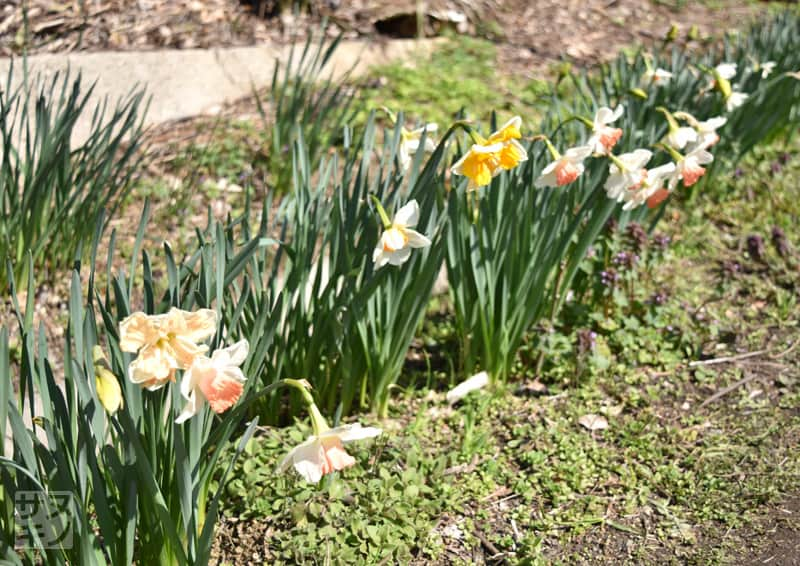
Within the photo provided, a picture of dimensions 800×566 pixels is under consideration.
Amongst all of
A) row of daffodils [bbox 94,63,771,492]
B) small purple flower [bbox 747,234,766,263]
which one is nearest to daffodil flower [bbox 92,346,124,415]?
row of daffodils [bbox 94,63,771,492]

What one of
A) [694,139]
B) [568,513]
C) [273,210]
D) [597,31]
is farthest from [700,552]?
[597,31]

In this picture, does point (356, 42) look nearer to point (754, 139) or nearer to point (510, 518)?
point (754, 139)

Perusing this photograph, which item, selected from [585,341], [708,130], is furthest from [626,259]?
[708,130]

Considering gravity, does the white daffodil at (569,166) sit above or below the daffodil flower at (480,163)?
below

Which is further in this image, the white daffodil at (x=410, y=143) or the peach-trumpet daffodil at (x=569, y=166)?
the white daffodil at (x=410, y=143)

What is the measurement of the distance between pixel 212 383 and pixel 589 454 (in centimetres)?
134

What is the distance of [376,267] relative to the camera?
6.68 ft

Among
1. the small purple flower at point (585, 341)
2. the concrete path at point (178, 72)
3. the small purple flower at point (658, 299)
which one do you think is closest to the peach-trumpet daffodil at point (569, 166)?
the small purple flower at point (585, 341)

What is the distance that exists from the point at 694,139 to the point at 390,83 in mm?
2359

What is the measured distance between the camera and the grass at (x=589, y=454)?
2160 mm

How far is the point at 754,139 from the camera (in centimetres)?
372

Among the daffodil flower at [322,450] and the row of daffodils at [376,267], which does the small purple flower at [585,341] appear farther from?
the daffodil flower at [322,450]

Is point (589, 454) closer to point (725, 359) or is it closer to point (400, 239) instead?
point (725, 359)

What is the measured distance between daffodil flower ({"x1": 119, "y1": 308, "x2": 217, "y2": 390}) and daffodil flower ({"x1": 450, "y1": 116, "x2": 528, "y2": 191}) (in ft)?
2.79
